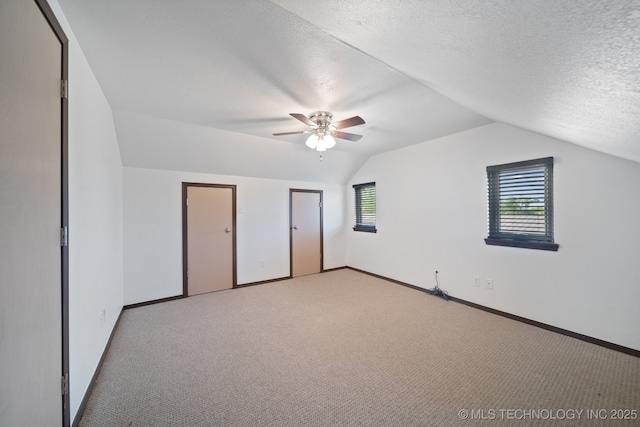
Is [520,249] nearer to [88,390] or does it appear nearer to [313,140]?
[313,140]

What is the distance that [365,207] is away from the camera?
4957 mm

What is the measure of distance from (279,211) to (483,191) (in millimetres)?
3197

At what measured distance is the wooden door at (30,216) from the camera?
831 millimetres

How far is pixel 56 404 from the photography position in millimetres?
1188

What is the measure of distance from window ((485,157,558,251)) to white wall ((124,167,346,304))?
3.17 meters

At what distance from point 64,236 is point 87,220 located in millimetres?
487

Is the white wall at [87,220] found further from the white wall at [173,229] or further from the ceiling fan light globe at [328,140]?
the ceiling fan light globe at [328,140]

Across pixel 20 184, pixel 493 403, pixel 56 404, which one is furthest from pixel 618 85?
pixel 56 404

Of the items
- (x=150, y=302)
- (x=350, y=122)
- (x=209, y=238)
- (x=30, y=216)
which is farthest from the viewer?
(x=209, y=238)

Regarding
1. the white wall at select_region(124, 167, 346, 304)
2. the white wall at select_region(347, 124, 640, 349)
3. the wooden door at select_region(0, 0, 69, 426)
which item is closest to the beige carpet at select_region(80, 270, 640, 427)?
the white wall at select_region(347, 124, 640, 349)

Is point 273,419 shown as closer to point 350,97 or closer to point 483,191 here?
point 350,97

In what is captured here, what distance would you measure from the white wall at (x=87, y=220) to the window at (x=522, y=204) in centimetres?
389

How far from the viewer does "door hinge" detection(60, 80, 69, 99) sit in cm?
129

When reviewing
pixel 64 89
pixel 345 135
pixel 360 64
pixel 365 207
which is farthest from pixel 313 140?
pixel 365 207
